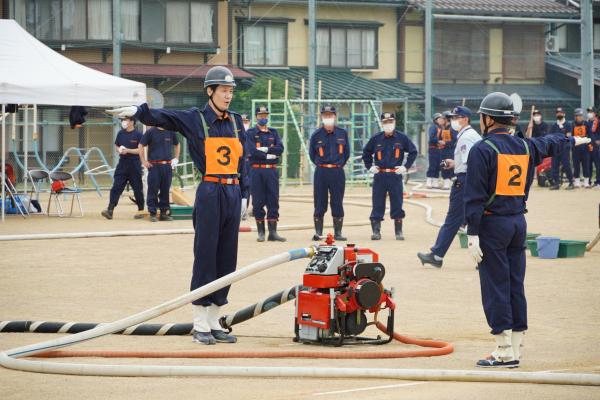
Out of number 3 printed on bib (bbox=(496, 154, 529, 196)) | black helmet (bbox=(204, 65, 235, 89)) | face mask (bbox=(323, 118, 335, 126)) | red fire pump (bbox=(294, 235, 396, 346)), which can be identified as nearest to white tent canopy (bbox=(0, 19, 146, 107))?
face mask (bbox=(323, 118, 335, 126))

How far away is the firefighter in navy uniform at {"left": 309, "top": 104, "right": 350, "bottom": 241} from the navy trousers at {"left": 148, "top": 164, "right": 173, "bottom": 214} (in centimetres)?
458

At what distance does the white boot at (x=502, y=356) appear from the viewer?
29.1 feet

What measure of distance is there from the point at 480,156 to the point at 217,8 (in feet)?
120

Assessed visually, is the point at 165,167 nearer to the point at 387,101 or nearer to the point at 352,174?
the point at 352,174

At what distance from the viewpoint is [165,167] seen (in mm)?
23781

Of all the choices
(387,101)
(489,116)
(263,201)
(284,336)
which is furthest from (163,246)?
(387,101)

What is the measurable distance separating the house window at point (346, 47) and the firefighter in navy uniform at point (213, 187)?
1508 inches

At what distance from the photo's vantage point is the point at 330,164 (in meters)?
20.1

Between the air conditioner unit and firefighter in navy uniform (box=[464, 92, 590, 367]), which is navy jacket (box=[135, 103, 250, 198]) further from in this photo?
the air conditioner unit

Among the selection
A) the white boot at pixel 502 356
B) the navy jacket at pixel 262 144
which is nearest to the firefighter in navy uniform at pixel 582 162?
the navy jacket at pixel 262 144

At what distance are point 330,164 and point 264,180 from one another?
117 cm

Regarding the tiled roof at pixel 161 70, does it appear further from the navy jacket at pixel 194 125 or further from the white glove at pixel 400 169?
the navy jacket at pixel 194 125

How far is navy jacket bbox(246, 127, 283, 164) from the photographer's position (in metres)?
20.4

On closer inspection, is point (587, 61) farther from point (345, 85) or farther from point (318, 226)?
point (318, 226)
